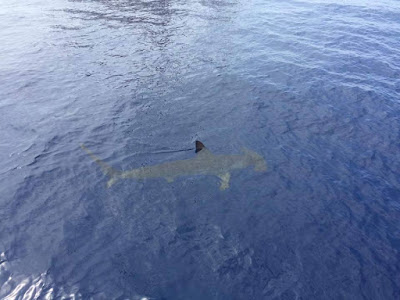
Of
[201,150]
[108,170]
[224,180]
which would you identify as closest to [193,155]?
[201,150]

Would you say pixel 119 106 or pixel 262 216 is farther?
pixel 119 106

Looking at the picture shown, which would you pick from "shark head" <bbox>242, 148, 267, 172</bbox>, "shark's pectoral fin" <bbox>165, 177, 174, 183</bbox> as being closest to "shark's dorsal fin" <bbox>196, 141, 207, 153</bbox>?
"shark's pectoral fin" <bbox>165, 177, 174, 183</bbox>

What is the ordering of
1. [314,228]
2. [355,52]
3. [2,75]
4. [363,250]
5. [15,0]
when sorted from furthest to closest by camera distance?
[15,0]
[355,52]
[2,75]
[314,228]
[363,250]

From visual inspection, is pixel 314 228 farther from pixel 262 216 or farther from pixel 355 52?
pixel 355 52

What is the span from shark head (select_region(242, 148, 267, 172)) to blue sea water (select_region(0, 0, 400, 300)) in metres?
0.34

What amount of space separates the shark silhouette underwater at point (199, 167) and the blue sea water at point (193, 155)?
1.22 feet

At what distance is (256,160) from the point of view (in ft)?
43.8

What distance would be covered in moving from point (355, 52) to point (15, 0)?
41194 millimetres

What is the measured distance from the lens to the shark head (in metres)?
13.0

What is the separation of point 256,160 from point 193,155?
2.84 meters

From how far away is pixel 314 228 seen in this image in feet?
34.6

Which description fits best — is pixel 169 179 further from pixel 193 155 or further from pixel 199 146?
pixel 199 146

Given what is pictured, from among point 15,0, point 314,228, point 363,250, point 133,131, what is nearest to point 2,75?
point 133,131

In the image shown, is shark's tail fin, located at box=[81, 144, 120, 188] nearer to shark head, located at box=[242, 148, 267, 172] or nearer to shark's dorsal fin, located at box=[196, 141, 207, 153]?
shark's dorsal fin, located at box=[196, 141, 207, 153]
